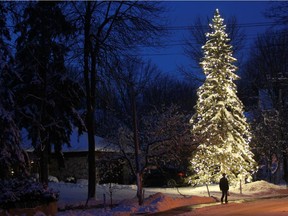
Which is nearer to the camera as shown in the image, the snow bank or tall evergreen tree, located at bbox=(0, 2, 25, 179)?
tall evergreen tree, located at bbox=(0, 2, 25, 179)

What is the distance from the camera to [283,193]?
32500 mm

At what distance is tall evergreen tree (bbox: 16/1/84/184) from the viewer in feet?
70.0

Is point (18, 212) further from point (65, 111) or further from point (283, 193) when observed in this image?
point (283, 193)

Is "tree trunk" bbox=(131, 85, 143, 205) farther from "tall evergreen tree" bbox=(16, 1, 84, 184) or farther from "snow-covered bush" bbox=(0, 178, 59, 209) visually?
"snow-covered bush" bbox=(0, 178, 59, 209)

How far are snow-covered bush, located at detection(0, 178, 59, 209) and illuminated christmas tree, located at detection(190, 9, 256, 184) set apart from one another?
14.3 metres

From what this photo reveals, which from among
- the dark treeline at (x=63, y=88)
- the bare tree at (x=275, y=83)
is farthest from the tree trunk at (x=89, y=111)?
the bare tree at (x=275, y=83)

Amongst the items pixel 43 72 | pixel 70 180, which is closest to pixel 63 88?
pixel 43 72

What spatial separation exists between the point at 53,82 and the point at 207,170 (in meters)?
13.0

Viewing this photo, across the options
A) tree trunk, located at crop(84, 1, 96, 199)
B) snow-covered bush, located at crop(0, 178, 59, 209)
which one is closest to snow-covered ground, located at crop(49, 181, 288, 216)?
tree trunk, located at crop(84, 1, 96, 199)

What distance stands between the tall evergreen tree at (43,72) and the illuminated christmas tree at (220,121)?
32.4 feet

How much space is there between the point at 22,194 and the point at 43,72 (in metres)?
6.78

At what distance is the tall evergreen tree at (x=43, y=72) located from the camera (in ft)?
70.0

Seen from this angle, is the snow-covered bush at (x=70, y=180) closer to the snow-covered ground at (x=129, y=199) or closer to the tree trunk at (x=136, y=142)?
the snow-covered ground at (x=129, y=199)

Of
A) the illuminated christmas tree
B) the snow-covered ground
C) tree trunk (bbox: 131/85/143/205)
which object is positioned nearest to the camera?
the snow-covered ground
